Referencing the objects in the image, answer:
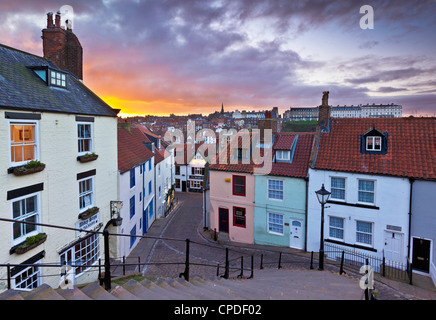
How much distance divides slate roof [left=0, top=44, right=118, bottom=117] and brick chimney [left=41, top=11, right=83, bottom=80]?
1.91 metres

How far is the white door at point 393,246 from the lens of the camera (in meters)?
15.8

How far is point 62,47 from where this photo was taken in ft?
Result: 54.6

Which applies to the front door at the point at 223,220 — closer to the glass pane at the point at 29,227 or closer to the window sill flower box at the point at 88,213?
the window sill flower box at the point at 88,213

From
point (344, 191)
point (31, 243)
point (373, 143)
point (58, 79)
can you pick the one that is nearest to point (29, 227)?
point (31, 243)

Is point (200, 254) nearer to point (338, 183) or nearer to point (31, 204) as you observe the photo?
point (338, 183)

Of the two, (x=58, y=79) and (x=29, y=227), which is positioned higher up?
(x=58, y=79)

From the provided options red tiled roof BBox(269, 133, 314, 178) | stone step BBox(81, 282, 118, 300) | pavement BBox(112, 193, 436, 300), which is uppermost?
red tiled roof BBox(269, 133, 314, 178)

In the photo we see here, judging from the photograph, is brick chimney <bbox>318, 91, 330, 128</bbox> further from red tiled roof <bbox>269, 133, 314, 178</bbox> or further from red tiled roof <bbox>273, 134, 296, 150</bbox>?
red tiled roof <bbox>273, 134, 296, 150</bbox>

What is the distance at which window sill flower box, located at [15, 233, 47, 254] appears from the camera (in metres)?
9.70

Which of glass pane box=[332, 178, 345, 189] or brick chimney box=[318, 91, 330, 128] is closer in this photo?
glass pane box=[332, 178, 345, 189]

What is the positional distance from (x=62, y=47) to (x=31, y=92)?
7.12 meters

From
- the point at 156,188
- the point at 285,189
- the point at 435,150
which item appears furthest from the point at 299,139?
the point at 156,188

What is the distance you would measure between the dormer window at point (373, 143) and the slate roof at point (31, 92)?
659 inches

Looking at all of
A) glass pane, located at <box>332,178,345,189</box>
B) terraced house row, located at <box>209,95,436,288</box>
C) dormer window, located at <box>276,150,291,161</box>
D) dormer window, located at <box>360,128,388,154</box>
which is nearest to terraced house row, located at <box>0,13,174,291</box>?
terraced house row, located at <box>209,95,436,288</box>
